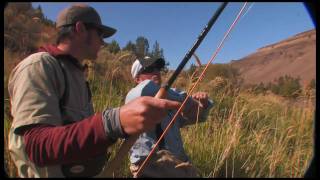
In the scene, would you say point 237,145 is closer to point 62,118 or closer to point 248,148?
point 248,148

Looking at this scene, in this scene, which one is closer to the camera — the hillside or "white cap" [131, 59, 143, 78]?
"white cap" [131, 59, 143, 78]

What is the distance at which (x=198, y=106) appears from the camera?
8.77 feet

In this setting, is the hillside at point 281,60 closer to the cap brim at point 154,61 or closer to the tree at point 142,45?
the cap brim at point 154,61

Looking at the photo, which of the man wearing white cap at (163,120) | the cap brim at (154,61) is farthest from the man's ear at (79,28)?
the cap brim at (154,61)

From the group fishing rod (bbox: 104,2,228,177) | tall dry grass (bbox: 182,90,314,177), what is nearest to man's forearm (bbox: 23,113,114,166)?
fishing rod (bbox: 104,2,228,177)

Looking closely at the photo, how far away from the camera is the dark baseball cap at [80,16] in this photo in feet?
6.03

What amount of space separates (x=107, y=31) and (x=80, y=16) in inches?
4.8

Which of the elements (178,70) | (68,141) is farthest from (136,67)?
(68,141)

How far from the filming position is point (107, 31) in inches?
75.1

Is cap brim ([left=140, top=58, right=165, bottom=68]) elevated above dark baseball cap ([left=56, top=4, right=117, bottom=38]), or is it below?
below

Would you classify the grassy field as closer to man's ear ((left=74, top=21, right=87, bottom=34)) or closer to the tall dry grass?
the tall dry grass

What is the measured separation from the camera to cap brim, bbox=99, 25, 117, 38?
189 cm

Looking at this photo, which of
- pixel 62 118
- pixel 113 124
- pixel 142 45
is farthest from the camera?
pixel 142 45

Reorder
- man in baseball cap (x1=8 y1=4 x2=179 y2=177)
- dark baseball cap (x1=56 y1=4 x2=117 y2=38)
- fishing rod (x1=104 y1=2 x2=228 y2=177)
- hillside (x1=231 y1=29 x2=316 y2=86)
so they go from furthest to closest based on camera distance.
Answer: hillside (x1=231 y1=29 x2=316 y2=86)
dark baseball cap (x1=56 y1=4 x2=117 y2=38)
fishing rod (x1=104 y1=2 x2=228 y2=177)
man in baseball cap (x1=8 y1=4 x2=179 y2=177)
